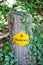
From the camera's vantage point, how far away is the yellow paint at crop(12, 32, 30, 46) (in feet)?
10.1

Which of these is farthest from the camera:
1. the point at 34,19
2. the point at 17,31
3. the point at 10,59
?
the point at 34,19

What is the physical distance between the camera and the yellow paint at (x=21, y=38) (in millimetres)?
3078

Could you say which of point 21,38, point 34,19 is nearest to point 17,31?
point 21,38

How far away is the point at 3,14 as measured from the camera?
4.46 meters

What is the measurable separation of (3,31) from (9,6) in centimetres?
78

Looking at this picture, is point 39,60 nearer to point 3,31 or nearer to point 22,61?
point 22,61

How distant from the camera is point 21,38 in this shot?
309 cm

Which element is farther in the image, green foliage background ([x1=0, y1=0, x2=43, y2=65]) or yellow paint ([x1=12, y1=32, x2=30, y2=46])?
green foliage background ([x1=0, y1=0, x2=43, y2=65])

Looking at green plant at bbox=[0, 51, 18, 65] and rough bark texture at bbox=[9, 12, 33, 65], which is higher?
rough bark texture at bbox=[9, 12, 33, 65]

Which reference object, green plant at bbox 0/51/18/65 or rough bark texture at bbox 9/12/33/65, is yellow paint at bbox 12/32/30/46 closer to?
rough bark texture at bbox 9/12/33/65

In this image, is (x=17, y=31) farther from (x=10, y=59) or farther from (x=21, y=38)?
(x=10, y=59)

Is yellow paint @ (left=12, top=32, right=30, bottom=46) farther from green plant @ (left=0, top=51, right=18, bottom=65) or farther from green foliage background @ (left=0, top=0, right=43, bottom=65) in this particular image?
green plant @ (left=0, top=51, right=18, bottom=65)

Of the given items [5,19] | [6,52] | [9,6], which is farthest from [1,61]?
[9,6]

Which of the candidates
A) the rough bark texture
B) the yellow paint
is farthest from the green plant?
the yellow paint
